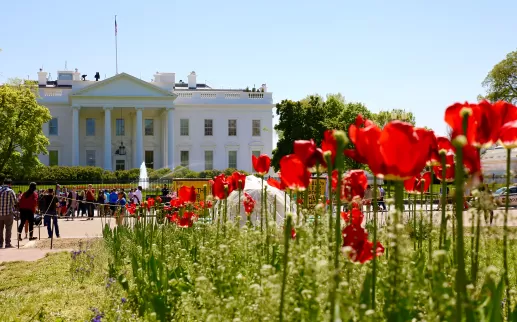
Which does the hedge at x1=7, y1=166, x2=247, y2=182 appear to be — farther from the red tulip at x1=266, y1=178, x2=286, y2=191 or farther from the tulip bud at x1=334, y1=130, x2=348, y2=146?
the tulip bud at x1=334, y1=130, x2=348, y2=146

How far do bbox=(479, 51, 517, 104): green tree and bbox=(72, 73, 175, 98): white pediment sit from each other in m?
28.2

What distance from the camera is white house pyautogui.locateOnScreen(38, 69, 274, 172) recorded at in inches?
2277

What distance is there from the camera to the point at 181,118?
203 feet

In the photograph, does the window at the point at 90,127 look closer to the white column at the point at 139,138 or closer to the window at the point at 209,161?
the white column at the point at 139,138

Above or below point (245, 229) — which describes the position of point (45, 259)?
below

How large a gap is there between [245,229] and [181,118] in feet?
192

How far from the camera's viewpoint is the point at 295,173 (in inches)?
104

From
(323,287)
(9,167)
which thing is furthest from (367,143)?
(9,167)

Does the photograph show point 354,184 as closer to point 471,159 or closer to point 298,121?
point 471,159

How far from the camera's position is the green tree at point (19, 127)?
38.3 m

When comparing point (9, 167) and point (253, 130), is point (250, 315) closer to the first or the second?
point (9, 167)

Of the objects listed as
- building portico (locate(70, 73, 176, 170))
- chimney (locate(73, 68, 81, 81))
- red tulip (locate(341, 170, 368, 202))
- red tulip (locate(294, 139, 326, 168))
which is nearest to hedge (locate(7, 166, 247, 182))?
building portico (locate(70, 73, 176, 170))

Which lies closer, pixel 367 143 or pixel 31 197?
A: pixel 367 143

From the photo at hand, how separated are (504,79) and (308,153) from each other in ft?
187
